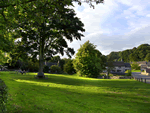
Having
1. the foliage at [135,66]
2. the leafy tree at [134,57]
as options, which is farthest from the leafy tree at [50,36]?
the leafy tree at [134,57]

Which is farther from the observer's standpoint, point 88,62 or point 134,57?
point 134,57

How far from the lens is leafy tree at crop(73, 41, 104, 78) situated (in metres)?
43.6

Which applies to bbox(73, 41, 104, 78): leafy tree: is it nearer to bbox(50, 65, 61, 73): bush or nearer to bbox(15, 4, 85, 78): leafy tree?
bbox(15, 4, 85, 78): leafy tree

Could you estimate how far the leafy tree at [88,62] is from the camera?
4362 cm

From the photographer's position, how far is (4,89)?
12.2 ft

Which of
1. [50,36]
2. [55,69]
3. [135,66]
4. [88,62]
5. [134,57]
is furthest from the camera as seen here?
[134,57]

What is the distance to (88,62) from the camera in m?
43.8

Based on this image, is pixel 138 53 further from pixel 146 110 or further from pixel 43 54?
pixel 146 110

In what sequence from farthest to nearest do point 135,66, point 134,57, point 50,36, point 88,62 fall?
point 134,57, point 135,66, point 88,62, point 50,36

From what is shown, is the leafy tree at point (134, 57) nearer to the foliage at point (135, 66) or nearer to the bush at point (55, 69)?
the foliage at point (135, 66)

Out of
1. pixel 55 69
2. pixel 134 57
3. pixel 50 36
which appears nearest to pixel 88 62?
pixel 50 36

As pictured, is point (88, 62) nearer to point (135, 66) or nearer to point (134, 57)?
point (135, 66)

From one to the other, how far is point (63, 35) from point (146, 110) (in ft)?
68.3

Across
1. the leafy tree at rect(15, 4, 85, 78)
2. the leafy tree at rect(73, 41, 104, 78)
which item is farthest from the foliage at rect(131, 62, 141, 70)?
the leafy tree at rect(15, 4, 85, 78)
